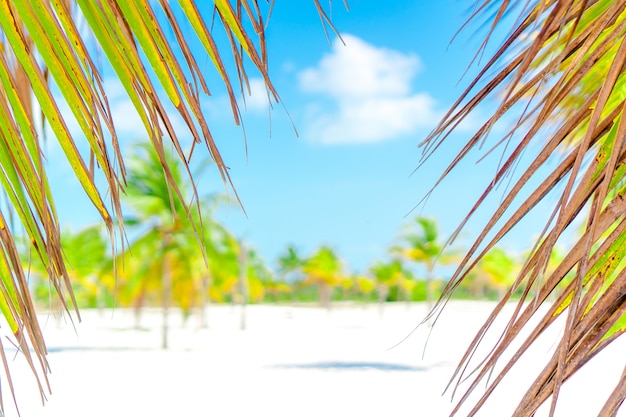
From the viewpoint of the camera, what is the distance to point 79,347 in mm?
21016

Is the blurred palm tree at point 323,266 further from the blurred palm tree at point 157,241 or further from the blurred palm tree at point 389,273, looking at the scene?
the blurred palm tree at point 157,241

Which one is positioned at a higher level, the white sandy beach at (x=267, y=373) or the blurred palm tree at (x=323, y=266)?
the blurred palm tree at (x=323, y=266)

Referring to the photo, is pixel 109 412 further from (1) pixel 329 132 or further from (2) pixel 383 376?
(1) pixel 329 132

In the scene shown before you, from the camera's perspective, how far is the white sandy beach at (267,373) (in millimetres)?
11477

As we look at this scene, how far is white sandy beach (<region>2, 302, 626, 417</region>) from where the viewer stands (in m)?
11.5

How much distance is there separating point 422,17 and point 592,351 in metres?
116

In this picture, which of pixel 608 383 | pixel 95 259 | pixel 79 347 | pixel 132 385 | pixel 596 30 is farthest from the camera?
pixel 95 259

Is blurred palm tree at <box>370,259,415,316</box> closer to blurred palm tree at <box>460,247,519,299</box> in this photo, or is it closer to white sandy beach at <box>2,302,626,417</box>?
white sandy beach at <box>2,302,626,417</box>

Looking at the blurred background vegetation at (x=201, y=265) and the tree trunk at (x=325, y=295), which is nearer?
the blurred background vegetation at (x=201, y=265)

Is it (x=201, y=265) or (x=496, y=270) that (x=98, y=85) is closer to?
(x=201, y=265)

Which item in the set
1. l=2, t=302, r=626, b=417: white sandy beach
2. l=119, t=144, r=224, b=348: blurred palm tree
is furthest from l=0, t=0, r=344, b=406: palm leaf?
l=119, t=144, r=224, b=348: blurred palm tree

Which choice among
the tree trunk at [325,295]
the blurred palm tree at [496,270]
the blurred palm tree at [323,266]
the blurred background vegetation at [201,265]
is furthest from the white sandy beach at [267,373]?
the tree trunk at [325,295]

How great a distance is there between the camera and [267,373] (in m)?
15.6

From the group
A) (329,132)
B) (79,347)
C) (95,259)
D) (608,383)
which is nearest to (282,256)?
(95,259)
